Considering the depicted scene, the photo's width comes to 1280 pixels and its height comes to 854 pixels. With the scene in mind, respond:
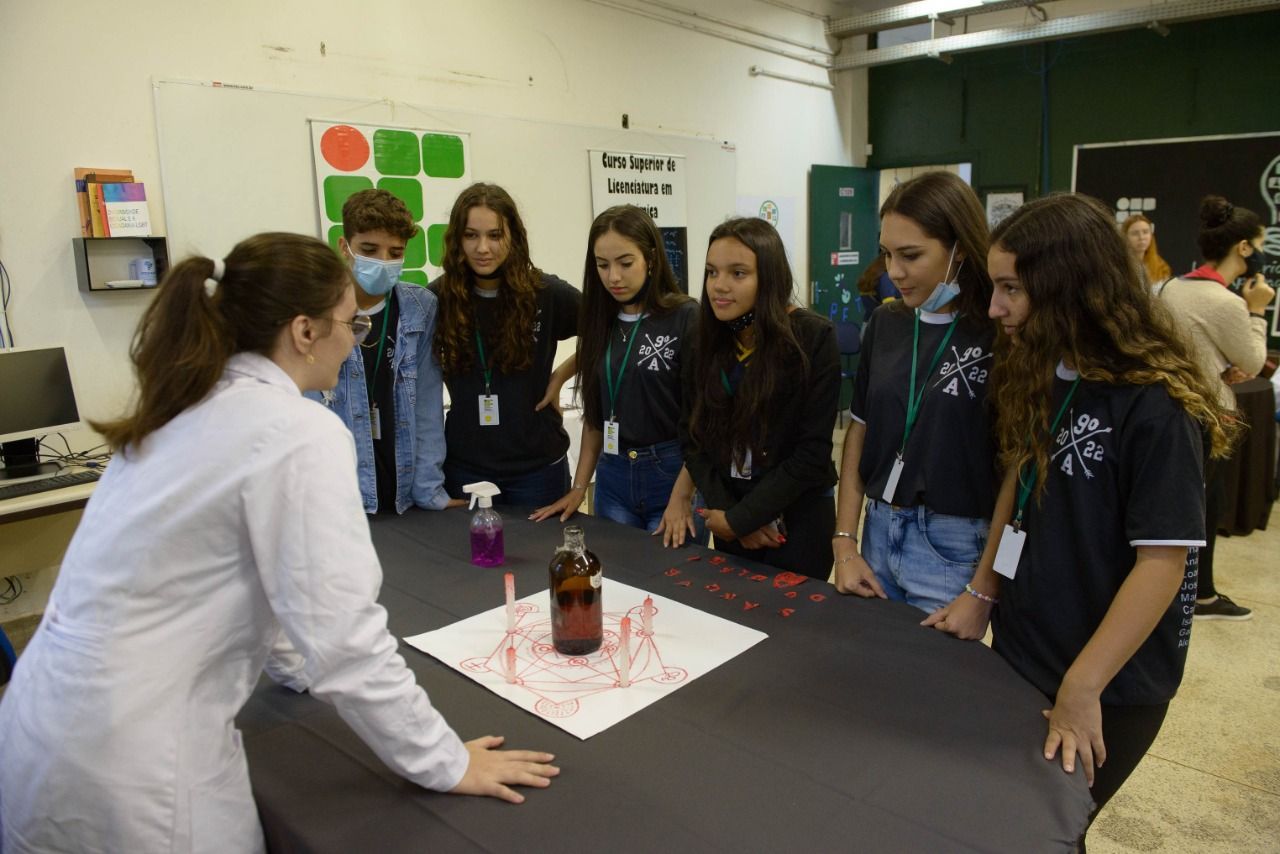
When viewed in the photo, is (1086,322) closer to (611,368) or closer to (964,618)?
(964,618)

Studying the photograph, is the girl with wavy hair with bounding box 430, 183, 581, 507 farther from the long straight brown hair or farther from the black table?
the black table

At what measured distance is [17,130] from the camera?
9.61 feet

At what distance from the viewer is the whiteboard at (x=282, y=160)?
332 cm

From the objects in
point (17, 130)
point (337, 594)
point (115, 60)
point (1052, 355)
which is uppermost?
point (115, 60)

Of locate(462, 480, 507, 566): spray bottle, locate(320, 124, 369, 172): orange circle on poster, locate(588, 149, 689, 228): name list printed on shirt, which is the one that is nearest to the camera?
locate(462, 480, 507, 566): spray bottle

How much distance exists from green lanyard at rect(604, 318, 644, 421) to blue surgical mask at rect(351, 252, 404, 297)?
1.88 ft

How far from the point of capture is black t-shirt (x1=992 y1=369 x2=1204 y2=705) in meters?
1.17

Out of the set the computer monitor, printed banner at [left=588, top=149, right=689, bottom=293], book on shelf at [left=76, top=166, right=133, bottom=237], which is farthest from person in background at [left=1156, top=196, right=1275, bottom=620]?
the computer monitor

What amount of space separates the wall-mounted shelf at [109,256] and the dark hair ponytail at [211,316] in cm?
248

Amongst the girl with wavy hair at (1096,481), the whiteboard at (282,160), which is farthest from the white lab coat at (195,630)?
the whiteboard at (282,160)

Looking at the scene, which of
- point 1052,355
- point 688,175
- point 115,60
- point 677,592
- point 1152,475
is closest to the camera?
point 1152,475

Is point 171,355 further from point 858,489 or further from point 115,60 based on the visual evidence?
point 115,60

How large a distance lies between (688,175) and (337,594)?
5.04 meters

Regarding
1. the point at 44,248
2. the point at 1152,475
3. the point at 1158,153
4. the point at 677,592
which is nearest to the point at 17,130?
the point at 44,248
